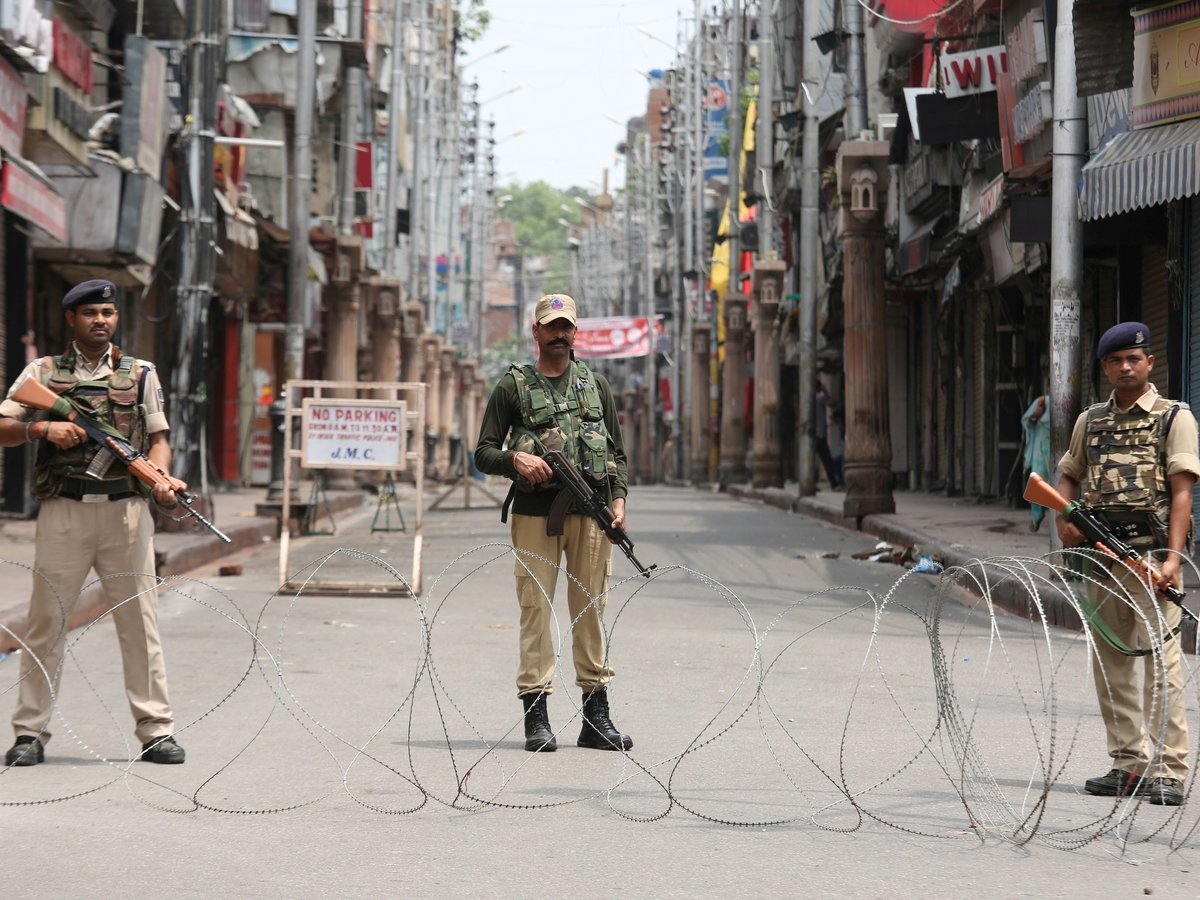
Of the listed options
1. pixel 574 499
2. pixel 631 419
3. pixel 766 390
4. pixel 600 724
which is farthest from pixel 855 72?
pixel 631 419

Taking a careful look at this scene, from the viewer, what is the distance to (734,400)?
4872cm

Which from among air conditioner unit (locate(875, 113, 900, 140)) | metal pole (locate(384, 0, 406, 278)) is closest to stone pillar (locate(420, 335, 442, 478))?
metal pole (locate(384, 0, 406, 278))

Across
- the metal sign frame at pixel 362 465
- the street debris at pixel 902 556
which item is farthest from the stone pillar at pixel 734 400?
the metal sign frame at pixel 362 465

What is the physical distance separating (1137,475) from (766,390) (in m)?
35.1

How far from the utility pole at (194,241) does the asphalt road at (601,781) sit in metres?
7.10

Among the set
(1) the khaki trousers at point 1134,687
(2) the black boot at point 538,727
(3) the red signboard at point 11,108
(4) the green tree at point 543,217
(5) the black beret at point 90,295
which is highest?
(4) the green tree at point 543,217

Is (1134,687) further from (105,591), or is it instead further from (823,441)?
(823,441)

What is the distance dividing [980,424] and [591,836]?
2597 cm

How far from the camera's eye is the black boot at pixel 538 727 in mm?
7852

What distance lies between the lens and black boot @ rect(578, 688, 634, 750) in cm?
789

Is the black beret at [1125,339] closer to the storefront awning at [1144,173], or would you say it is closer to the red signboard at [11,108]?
the storefront awning at [1144,173]

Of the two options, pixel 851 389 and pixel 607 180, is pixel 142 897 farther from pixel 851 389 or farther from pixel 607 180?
pixel 607 180

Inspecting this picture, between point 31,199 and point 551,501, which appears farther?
point 31,199

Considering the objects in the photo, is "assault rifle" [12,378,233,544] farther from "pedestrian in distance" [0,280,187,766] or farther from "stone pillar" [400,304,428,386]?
"stone pillar" [400,304,428,386]
